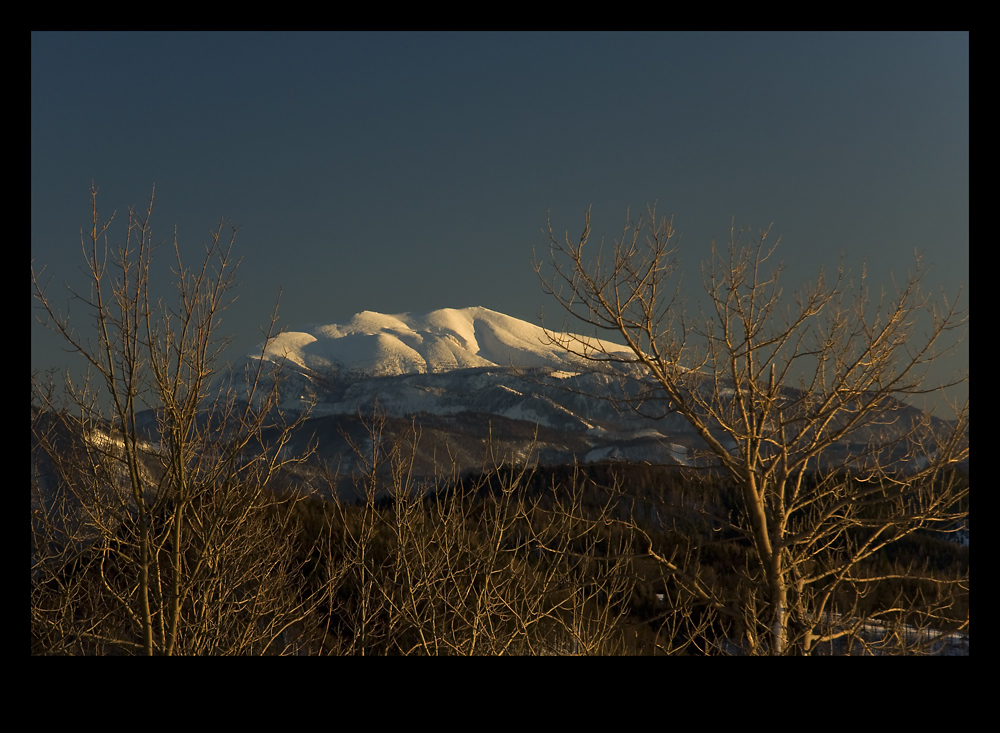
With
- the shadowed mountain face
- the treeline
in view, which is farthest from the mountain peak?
the treeline

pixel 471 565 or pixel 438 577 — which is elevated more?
pixel 471 565

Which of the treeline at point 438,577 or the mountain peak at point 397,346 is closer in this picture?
the treeline at point 438,577

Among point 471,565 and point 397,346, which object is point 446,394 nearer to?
point 397,346

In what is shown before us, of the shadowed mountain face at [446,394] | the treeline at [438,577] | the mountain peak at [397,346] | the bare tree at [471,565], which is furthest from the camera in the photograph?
the mountain peak at [397,346]

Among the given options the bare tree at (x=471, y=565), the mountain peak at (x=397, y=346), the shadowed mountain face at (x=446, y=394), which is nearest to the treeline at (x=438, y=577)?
the bare tree at (x=471, y=565)

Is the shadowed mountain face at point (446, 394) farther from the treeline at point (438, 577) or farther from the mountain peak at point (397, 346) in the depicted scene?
the treeline at point (438, 577)

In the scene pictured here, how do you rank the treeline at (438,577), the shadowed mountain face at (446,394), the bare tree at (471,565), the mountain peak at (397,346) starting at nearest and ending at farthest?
1. the treeline at (438,577)
2. the bare tree at (471,565)
3. the shadowed mountain face at (446,394)
4. the mountain peak at (397,346)

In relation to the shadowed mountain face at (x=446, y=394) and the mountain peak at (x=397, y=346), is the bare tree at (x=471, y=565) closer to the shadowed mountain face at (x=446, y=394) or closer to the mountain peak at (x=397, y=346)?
the shadowed mountain face at (x=446, y=394)

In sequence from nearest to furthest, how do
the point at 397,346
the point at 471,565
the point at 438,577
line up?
the point at 438,577 → the point at 471,565 → the point at 397,346

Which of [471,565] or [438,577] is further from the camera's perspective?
[471,565]

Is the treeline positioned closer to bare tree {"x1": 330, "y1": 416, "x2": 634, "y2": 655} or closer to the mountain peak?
bare tree {"x1": 330, "y1": 416, "x2": 634, "y2": 655}

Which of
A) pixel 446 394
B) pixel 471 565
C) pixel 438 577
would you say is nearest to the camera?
pixel 438 577

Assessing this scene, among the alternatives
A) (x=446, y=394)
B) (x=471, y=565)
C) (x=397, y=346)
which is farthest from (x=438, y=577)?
(x=397, y=346)
